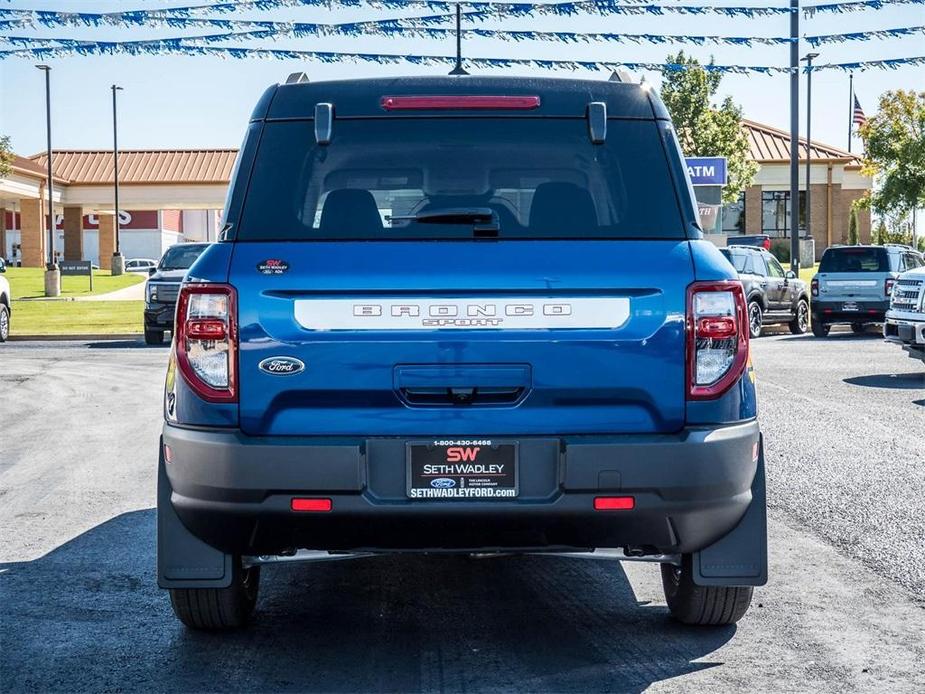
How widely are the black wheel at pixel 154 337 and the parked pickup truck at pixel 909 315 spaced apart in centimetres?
1276

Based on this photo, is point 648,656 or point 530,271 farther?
point 648,656

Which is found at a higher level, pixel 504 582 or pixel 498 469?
pixel 498 469

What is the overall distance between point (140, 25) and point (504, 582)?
15.3 metres

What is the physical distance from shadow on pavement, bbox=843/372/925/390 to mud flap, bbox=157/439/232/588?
11.9m

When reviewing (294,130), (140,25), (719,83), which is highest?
(719,83)

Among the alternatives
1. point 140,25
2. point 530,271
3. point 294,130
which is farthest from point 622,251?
point 140,25

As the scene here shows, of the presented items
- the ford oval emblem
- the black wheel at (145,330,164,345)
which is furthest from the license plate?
the black wheel at (145,330,164,345)

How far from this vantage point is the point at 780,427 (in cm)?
1119

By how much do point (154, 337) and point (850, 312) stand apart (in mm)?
13073

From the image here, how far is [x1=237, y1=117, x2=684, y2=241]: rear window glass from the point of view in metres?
4.30

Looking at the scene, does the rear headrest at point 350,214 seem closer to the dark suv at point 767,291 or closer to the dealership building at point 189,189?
the dark suv at point 767,291

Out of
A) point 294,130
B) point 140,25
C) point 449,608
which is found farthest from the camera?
point 140,25

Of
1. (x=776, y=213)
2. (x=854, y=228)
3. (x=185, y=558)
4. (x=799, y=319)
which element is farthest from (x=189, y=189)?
(x=185, y=558)

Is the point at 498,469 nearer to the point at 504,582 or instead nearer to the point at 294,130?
the point at 294,130
